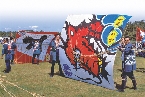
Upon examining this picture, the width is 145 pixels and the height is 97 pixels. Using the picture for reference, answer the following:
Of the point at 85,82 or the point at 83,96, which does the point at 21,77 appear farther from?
the point at 83,96

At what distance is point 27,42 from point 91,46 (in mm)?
9154

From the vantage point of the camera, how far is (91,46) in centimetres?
1471

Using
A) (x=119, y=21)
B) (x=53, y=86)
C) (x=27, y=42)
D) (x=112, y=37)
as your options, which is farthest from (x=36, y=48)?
(x=119, y=21)

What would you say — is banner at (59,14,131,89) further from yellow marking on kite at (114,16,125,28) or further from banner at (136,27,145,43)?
banner at (136,27,145,43)

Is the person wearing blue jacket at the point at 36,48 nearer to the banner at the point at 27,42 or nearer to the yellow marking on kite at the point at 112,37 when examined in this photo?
the banner at the point at 27,42

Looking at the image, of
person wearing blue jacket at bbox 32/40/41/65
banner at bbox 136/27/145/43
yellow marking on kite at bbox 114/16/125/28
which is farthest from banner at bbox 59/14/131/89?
banner at bbox 136/27/145/43

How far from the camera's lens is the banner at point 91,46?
13781mm

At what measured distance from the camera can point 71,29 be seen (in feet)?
51.7

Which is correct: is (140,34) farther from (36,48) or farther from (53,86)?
(53,86)

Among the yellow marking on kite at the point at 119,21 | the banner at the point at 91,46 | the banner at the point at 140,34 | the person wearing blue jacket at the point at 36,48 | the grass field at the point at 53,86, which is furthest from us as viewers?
the banner at the point at 140,34

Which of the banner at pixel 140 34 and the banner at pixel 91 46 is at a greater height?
the banner at pixel 140 34

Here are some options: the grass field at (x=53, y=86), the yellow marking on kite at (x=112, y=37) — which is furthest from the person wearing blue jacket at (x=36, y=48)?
the yellow marking on kite at (x=112, y=37)

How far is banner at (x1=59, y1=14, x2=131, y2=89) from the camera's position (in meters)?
13.8

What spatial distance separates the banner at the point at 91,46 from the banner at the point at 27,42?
260 inches
